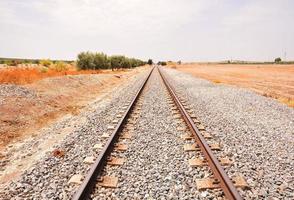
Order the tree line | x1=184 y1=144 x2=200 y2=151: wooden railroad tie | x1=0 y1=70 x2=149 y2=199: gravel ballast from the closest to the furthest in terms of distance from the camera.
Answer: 1. x1=0 y1=70 x2=149 y2=199: gravel ballast
2. x1=184 y1=144 x2=200 y2=151: wooden railroad tie
3. the tree line

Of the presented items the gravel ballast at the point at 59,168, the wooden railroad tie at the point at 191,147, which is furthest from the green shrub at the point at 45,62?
the wooden railroad tie at the point at 191,147

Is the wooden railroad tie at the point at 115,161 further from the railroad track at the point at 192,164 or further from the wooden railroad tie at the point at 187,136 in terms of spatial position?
the wooden railroad tie at the point at 187,136

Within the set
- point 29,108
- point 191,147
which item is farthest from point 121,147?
point 29,108

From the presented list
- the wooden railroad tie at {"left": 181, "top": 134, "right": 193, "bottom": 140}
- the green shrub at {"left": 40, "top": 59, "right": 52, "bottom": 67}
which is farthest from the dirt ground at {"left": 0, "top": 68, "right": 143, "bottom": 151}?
the green shrub at {"left": 40, "top": 59, "right": 52, "bottom": 67}

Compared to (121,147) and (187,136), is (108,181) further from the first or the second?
(187,136)

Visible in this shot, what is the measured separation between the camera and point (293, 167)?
194 inches

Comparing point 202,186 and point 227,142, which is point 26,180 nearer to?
point 202,186

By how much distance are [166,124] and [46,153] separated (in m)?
3.63

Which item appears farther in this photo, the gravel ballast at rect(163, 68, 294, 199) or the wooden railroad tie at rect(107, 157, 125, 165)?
the wooden railroad tie at rect(107, 157, 125, 165)

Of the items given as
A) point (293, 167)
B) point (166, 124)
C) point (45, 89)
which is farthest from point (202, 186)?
point (45, 89)

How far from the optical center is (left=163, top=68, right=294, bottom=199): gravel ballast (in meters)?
4.23

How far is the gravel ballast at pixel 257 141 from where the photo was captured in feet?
13.9

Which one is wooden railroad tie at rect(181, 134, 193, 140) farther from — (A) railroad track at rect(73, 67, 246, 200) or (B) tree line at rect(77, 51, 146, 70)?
(B) tree line at rect(77, 51, 146, 70)

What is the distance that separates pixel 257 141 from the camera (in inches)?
253
